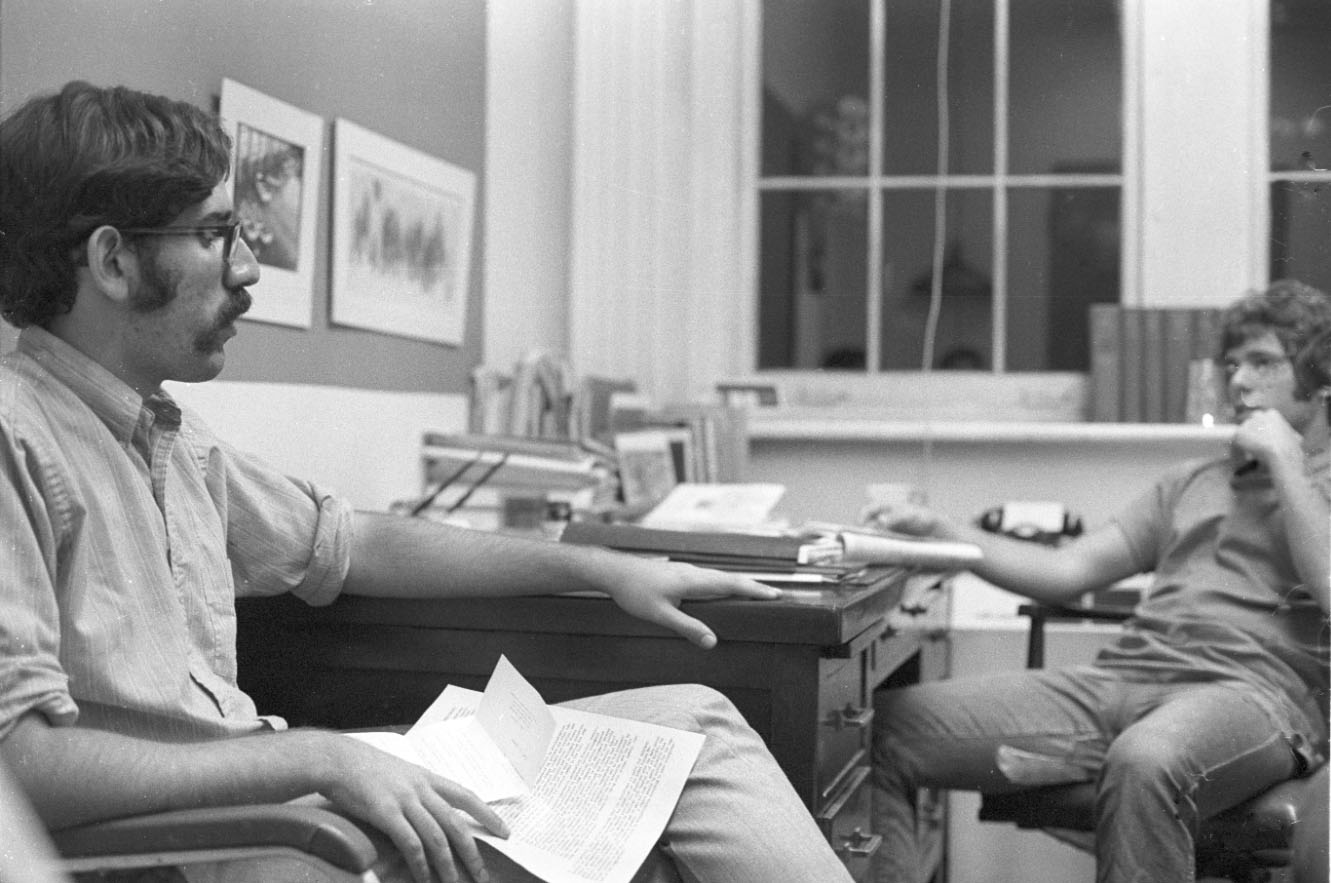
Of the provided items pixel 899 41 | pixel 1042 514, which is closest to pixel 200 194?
pixel 1042 514

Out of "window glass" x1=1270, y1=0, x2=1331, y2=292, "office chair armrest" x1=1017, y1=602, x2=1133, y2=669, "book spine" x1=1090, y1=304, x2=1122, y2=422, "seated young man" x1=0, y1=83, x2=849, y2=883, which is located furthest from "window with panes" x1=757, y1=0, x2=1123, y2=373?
"seated young man" x1=0, y1=83, x2=849, y2=883

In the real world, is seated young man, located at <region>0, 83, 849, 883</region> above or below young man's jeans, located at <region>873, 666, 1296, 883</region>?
above

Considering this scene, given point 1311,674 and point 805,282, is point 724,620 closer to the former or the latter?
point 1311,674

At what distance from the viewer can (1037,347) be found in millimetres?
3383

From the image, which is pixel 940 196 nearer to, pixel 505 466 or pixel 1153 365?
pixel 1153 365

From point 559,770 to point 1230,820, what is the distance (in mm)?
1070

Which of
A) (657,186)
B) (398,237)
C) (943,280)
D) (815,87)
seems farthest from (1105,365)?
(398,237)

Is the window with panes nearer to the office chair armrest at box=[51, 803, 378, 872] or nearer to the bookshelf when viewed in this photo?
the bookshelf

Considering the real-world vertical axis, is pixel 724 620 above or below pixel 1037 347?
below

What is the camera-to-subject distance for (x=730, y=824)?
135 centimetres

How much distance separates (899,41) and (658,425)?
107 cm

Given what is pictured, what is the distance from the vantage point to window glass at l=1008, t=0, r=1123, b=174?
130 inches

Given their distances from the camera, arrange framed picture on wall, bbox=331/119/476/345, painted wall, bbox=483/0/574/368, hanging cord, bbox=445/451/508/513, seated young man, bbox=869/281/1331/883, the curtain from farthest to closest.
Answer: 1. the curtain
2. painted wall, bbox=483/0/574/368
3. hanging cord, bbox=445/451/508/513
4. framed picture on wall, bbox=331/119/476/345
5. seated young man, bbox=869/281/1331/883

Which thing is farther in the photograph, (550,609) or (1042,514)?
(1042,514)
